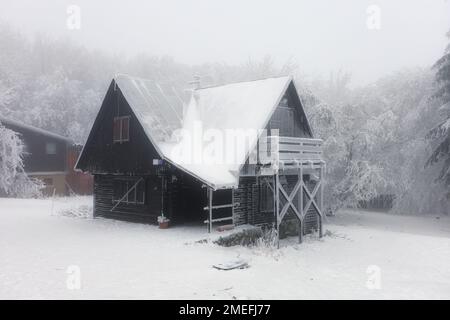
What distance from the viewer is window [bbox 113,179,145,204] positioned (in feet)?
74.2

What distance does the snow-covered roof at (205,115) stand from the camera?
2008 centimetres

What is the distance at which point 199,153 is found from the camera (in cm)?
2156

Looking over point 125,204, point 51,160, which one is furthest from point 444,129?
point 51,160

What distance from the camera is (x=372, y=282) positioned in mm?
13594

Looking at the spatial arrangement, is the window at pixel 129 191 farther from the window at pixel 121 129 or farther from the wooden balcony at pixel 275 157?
the wooden balcony at pixel 275 157

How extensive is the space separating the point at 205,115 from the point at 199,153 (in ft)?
11.4

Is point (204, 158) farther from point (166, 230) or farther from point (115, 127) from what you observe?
point (115, 127)

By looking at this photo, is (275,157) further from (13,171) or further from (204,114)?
(13,171)

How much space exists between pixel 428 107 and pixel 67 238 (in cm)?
2693

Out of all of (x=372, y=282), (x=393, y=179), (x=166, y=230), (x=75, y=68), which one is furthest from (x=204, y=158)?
(x=75, y=68)

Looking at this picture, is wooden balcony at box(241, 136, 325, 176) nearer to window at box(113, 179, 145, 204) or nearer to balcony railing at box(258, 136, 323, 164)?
balcony railing at box(258, 136, 323, 164)

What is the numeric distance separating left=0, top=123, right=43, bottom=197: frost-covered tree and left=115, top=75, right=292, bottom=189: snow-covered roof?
15653 mm

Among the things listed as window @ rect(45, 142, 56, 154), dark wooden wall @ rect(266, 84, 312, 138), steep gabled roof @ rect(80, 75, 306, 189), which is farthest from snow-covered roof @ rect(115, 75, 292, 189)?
window @ rect(45, 142, 56, 154)

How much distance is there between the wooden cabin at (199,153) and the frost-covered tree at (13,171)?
11.9m
